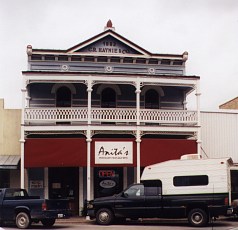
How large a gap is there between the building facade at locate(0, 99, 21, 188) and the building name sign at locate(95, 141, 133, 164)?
4812mm

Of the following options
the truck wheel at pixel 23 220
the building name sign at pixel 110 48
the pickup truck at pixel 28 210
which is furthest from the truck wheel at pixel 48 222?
the building name sign at pixel 110 48

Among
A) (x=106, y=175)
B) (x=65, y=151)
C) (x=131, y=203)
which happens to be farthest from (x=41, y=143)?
(x=131, y=203)

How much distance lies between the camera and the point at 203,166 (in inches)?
779

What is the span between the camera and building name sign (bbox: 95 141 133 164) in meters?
23.7

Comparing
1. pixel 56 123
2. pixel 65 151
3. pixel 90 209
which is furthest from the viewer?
pixel 56 123

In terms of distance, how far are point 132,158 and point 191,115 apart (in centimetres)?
362

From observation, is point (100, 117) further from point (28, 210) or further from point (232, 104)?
point (232, 104)

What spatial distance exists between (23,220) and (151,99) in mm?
10932

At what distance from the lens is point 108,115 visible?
79.7 feet

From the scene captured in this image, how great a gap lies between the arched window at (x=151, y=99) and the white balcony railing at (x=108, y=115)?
2425 mm

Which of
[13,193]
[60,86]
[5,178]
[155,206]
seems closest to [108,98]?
[60,86]

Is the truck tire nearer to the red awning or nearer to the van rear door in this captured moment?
the van rear door

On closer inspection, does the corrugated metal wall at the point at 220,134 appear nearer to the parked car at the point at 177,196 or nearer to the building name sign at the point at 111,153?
the building name sign at the point at 111,153

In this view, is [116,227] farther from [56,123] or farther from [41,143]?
[56,123]
